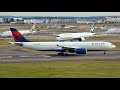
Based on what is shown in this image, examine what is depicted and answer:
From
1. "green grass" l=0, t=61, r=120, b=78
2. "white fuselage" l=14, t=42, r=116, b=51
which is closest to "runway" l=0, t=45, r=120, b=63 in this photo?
"white fuselage" l=14, t=42, r=116, b=51

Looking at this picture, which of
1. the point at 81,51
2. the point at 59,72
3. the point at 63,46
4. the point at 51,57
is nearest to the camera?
the point at 59,72

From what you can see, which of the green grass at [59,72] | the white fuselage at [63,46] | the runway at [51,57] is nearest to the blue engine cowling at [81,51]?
the runway at [51,57]

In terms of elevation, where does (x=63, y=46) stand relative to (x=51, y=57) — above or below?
above

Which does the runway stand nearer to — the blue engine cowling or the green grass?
the blue engine cowling

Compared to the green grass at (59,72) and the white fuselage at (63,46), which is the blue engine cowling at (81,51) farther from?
the green grass at (59,72)

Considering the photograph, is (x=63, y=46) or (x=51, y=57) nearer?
(x=51, y=57)

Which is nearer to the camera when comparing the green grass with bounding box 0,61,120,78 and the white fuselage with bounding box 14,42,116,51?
the green grass with bounding box 0,61,120,78

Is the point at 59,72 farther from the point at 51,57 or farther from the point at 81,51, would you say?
the point at 81,51

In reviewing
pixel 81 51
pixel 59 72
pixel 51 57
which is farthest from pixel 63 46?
pixel 59 72
